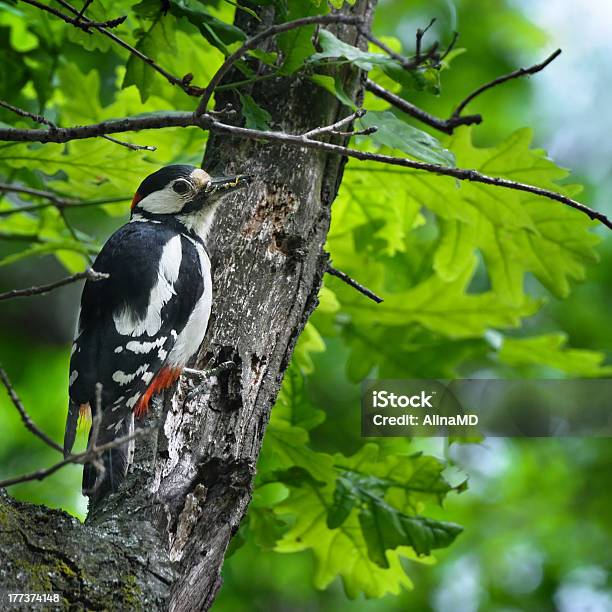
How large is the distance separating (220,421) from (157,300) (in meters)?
0.47

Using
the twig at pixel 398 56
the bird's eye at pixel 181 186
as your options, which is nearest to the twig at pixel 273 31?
the twig at pixel 398 56

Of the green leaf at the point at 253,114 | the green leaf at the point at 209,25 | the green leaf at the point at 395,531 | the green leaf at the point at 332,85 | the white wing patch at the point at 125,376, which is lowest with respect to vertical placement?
the green leaf at the point at 395,531

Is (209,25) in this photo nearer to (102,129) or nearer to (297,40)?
(297,40)

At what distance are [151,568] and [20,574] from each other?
0.73ft

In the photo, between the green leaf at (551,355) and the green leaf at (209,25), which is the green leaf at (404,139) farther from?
the green leaf at (551,355)

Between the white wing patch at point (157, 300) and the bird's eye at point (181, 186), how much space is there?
17cm

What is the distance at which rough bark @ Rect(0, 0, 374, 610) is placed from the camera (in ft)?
4.97

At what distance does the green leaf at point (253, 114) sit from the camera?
198cm

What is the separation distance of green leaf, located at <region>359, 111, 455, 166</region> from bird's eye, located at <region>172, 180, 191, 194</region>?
0.53 m

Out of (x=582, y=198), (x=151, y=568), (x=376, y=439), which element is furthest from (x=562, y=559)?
(x=151, y=568)

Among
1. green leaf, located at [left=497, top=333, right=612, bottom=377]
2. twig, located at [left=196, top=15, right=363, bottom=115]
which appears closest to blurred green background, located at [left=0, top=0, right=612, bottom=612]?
green leaf, located at [left=497, top=333, right=612, bottom=377]

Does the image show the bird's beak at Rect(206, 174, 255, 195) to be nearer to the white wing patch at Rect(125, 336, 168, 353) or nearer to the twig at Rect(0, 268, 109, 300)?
the white wing patch at Rect(125, 336, 168, 353)

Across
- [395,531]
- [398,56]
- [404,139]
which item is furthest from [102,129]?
[395,531]

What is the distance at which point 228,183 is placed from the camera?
208cm
